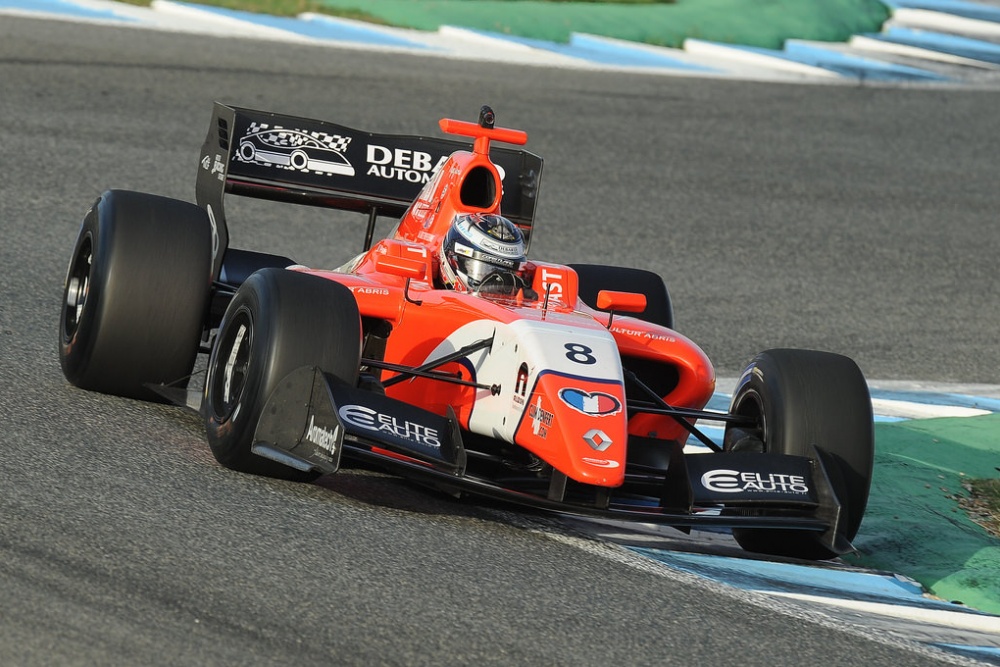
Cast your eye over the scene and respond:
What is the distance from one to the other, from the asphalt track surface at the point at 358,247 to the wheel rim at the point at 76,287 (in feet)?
0.87

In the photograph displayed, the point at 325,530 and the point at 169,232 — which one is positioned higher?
the point at 169,232

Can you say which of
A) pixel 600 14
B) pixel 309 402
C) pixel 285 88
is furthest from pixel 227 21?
pixel 309 402

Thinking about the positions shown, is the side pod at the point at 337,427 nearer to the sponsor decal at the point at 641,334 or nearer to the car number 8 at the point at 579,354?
the car number 8 at the point at 579,354

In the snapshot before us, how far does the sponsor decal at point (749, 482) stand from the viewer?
18.8 feet

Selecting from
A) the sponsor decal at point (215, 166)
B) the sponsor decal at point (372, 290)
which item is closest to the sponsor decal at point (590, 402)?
the sponsor decal at point (372, 290)

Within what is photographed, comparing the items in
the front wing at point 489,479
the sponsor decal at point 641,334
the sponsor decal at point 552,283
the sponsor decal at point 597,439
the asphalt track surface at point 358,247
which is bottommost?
the asphalt track surface at point 358,247

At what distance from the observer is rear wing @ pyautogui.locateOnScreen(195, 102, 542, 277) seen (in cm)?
780

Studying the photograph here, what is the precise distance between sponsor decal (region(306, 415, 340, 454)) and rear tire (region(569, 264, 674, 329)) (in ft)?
7.83

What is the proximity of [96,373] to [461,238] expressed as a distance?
1.58m

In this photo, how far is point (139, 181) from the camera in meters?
12.4

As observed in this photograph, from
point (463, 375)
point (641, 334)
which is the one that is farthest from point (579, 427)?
point (641, 334)

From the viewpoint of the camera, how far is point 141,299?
6.57 meters

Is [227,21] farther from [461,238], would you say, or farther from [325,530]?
[325,530]

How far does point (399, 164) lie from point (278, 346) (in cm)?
267
